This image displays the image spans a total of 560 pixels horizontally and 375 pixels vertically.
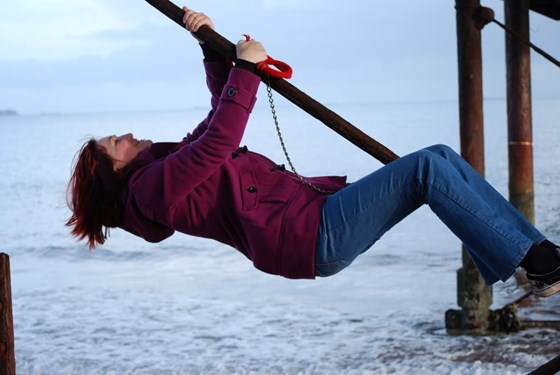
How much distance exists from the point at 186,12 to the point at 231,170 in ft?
2.11

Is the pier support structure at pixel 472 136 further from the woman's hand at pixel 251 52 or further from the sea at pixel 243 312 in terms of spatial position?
the woman's hand at pixel 251 52

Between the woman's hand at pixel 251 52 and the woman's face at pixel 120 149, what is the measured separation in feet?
1.92

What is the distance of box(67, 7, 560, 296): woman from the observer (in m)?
3.31

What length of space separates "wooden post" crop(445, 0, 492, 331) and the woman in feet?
13.0

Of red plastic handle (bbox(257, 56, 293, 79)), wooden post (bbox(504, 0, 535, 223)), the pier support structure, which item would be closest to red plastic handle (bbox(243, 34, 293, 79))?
red plastic handle (bbox(257, 56, 293, 79))

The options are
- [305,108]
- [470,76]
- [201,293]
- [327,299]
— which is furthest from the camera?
[201,293]

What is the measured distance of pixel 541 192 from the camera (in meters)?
22.0

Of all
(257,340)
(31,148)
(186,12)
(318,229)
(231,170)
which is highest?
(31,148)

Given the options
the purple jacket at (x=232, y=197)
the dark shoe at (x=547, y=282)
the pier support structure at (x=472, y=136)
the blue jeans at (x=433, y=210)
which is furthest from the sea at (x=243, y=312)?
the dark shoe at (x=547, y=282)

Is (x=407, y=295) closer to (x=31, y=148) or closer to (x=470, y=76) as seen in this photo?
(x=470, y=76)

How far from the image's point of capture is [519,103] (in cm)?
1030

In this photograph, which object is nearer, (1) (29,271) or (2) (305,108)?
(2) (305,108)

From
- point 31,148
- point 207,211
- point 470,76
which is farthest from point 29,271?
point 31,148

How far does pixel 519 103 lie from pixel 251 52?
7328mm
